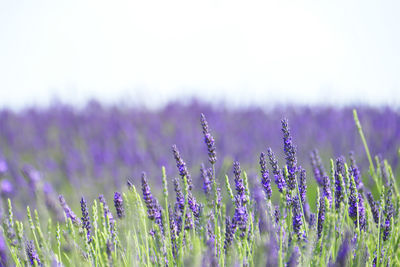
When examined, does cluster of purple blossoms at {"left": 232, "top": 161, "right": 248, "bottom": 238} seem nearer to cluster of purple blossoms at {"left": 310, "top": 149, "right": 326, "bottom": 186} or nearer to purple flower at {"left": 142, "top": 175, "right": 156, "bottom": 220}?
purple flower at {"left": 142, "top": 175, "right": 156, "bottom": 220}

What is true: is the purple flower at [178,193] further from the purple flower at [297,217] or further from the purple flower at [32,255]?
the purple flower at [32,255]

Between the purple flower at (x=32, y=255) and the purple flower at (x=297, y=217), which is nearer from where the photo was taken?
the purple flower at (x=297, y=217)

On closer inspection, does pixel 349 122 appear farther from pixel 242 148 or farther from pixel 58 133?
pixel 58 133

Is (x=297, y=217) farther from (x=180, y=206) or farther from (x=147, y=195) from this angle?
(x=147, y=195)

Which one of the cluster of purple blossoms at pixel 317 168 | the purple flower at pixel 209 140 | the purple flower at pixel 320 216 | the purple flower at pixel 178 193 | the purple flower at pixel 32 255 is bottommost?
the purple flower at pixel 320 216

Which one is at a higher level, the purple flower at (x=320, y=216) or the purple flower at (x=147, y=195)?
the purple flower at (x=147, y=195)

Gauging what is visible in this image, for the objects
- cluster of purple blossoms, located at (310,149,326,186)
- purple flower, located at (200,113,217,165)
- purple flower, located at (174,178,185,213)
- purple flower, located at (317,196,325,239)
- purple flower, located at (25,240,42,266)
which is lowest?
purple flower, located at (317,196,325,239)

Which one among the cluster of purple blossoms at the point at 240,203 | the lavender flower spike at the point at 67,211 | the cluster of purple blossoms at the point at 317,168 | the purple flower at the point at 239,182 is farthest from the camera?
the cluster of purple blossoms at the point at 317,168

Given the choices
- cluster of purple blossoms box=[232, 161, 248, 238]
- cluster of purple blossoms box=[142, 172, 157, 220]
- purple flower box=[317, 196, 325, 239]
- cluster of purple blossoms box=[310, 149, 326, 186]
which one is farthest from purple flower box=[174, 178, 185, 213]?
cluster of purple blossoms box=[310, 149, 326, 186]

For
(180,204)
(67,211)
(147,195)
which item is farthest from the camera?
(67,211)

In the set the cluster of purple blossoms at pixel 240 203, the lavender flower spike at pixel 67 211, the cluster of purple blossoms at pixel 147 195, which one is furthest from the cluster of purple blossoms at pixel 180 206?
the lavender flower spike at pixel 67 211

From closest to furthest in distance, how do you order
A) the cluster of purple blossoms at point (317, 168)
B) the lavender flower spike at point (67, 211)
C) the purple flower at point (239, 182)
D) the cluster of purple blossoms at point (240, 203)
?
the cluster of purple blossoms at point (240, 203)
the purple flower at point (239, 182)
the lavender flower spike at point (67, 211)
the cluster of purple blossoms at point (317, 168)

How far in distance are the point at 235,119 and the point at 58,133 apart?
3.59 metres

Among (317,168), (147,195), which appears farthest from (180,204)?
(317,168)
